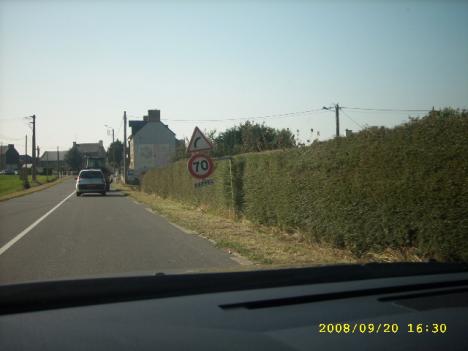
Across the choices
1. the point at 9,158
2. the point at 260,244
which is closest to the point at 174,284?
the point at 260,244

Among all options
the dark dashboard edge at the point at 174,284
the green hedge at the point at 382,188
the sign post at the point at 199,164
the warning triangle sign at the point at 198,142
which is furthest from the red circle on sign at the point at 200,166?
the dark dashboard edge at the point at 174,284

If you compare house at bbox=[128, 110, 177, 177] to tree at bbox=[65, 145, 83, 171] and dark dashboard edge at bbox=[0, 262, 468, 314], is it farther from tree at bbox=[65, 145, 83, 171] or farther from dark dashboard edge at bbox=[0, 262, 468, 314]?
dark dashboard edge at bbox=[0, 262, 468, 314]

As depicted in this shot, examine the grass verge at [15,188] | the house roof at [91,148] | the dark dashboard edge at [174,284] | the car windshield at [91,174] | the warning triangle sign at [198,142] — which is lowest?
the grass verge at [15,188]

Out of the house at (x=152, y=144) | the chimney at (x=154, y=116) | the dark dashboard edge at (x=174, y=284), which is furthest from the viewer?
the chimney at (x=154, y=116)

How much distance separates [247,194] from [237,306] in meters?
11.5

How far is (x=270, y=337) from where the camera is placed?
2.57 m

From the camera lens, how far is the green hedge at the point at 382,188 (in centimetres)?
690

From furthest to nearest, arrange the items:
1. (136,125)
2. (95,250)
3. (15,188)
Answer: (136,125) → (15,188) → (95,250)

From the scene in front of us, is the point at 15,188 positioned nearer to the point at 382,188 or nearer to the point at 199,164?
the point at 199,164

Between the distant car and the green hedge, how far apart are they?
23.2 metres

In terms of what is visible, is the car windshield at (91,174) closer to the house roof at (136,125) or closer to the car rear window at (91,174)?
the car rear window at (91,174)

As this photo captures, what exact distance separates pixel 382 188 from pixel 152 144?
234ft

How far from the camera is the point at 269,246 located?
10.2 meters

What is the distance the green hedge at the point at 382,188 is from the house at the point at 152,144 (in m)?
65.9
